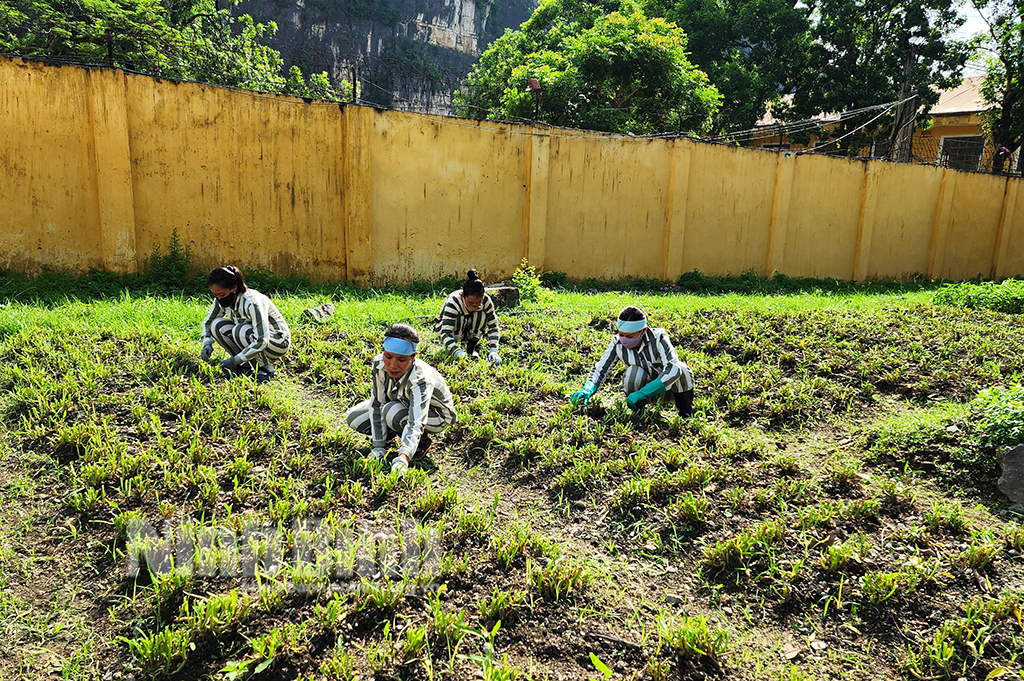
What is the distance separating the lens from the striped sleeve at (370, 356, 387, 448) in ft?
13.0

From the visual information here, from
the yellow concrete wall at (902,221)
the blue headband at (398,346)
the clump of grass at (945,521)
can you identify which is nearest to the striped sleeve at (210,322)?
the blue headband at (398,346)

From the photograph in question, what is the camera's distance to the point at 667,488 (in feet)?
13.0

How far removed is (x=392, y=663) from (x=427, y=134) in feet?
31.7

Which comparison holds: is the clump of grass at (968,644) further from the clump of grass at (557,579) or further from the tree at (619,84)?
the tree at (619,84)

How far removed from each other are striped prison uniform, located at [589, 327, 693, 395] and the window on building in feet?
52.1

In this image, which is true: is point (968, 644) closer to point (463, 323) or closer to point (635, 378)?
point (635, 378)

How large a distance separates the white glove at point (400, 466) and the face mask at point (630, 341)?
6.36ft

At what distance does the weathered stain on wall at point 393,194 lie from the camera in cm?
853

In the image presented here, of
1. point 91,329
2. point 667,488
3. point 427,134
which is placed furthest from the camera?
point 427,134

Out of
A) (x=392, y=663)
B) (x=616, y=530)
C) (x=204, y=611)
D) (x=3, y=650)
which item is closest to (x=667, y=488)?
(x=616, y=530)

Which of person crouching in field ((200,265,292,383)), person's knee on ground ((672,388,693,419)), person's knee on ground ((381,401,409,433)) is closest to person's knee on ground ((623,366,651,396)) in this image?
person's knee on ground ((672,388,693,419))

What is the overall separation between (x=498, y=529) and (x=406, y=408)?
974 mm

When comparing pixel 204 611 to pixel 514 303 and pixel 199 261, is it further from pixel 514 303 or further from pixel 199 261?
pixel 199 261

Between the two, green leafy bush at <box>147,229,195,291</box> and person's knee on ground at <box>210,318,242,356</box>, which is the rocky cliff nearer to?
green leafy bush at <box>147,229,195,291</box>
